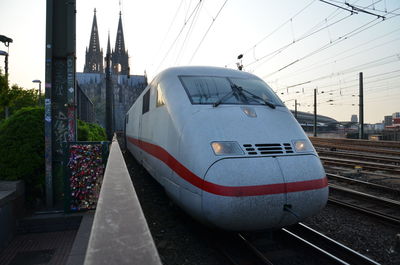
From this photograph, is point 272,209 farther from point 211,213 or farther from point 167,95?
point 167,95

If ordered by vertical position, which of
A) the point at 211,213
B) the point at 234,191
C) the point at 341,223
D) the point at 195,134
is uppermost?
the point at 195,134

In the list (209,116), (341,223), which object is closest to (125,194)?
(209,116)

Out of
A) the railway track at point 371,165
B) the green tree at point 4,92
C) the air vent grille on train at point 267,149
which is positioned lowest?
the railway track at point 371,165

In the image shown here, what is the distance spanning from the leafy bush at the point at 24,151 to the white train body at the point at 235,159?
3143 mm

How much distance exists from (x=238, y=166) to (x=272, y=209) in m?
0.68

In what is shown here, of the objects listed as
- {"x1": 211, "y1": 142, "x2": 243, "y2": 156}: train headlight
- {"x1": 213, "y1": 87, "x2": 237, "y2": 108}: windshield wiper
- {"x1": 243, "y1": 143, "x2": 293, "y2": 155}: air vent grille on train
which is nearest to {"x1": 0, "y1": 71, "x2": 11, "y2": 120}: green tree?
{"x1": 213, "y1": 87, "x2": 237, "y2": 108}: windshield wiper

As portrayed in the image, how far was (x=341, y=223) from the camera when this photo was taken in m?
5.51

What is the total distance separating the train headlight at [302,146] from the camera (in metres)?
4.20

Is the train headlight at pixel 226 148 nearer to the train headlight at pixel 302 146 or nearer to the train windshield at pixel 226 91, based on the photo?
the train headlight at pixel 302 146

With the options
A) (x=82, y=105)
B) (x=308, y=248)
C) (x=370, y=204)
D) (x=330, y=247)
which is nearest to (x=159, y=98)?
(x=308, y=248)

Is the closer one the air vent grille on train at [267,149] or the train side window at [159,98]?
the air vent grille on train at [267,149]

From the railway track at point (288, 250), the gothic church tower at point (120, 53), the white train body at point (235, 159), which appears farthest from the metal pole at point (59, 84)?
the gothic church tower at point (120, 53)

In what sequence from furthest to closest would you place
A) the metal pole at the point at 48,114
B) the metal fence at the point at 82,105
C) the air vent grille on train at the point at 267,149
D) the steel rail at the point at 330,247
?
the metal fence at the point at 82,105
the metal pole at the point at 48,114
the air vent grille on train at the point at 267,149
the steel rail at the point at 330,247

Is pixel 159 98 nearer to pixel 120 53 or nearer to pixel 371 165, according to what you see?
pixel 371 165
